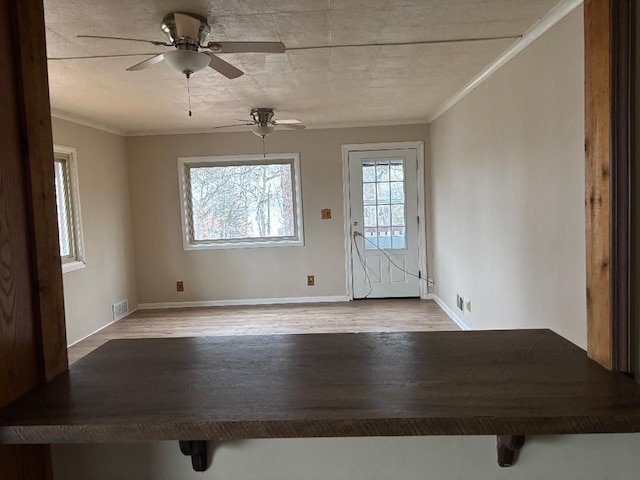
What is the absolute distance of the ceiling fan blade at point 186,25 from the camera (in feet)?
7.00

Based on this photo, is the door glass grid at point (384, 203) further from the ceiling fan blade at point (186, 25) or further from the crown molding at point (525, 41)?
the ceiling fan blade at point (186, 25)

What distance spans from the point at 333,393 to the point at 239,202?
5.10 metres

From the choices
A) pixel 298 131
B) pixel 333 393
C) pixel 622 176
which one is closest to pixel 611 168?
pixel 622 176

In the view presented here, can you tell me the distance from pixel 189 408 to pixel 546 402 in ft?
2.27

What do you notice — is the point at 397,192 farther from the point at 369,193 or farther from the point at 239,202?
the point at 239,202

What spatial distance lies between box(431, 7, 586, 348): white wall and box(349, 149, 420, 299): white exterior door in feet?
4.10

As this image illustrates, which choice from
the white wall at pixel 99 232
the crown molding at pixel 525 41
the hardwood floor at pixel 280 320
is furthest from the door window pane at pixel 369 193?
the white wall at pixel 99 232

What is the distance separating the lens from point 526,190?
8.89 ft

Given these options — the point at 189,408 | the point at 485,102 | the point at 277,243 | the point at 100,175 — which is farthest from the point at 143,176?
the point at 189,408

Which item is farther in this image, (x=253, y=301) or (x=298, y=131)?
(x=253, y=301)

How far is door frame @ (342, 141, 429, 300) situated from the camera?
561cm

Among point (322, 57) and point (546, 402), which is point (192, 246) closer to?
point (322, 57)

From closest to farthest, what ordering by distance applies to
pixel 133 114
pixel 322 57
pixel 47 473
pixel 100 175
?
1. pixel 47 473
2. pixel 322 57
3. pixel 133 114
4. pixel 100 175

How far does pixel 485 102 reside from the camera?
3473mm
